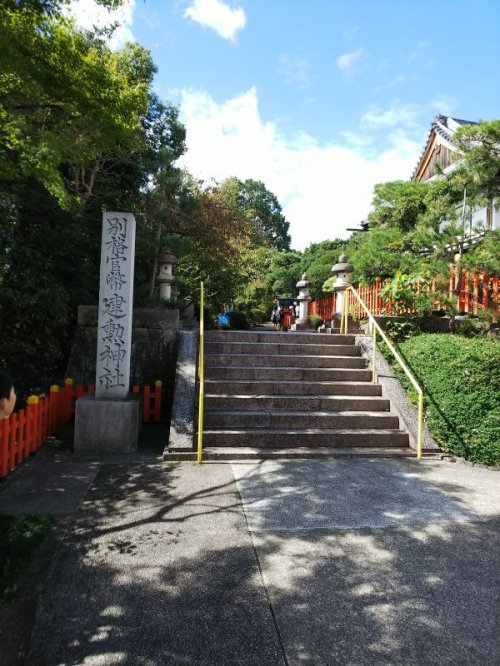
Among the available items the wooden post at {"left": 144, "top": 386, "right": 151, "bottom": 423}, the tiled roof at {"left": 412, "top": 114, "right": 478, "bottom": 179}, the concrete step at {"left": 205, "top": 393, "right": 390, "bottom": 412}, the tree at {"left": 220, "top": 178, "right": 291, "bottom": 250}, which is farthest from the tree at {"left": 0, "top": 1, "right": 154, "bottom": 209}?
the tree at {"left": 220, "top": 178, "right": 291, "bottom": 250}

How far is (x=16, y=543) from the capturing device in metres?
3.20

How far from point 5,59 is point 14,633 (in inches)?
278

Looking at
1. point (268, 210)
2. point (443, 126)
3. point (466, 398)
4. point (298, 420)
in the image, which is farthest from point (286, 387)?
point (268, 210)

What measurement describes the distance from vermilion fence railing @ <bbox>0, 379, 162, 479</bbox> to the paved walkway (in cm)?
30

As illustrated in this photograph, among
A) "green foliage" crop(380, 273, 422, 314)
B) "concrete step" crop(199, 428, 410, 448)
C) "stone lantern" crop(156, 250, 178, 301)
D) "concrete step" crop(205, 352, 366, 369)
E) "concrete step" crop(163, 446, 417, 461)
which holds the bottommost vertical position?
"concrete step" crop(163, 446, 417, 461)

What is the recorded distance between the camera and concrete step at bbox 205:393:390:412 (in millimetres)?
6629

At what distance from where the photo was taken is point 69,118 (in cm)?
770

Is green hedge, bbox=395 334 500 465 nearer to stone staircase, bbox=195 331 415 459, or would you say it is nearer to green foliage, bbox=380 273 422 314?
stone staircase, bbox=195 331 415 459

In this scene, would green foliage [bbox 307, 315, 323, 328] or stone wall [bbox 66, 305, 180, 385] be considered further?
green foliage [bbox 307, 315, 323, 328]

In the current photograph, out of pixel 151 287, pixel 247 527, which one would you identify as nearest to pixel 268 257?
pixel 151 287

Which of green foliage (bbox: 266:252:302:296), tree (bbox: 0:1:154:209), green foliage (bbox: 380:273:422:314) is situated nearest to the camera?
tree (bbox: 0:1:154:209)

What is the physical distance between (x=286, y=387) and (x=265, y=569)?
13.5 ft

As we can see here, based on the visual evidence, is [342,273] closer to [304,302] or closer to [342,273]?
[342,273]

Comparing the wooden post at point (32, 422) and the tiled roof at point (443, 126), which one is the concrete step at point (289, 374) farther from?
the tiled roof at point (443, 126)
